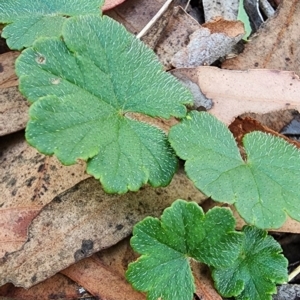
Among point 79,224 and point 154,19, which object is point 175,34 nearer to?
point 154,19

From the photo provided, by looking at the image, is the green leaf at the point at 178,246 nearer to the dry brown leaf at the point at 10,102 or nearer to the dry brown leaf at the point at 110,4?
the dry brown leaf at the point at 10,102

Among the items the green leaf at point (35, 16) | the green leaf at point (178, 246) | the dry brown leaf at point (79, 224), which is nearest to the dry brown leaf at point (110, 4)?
the green leaf at point (35, 16)

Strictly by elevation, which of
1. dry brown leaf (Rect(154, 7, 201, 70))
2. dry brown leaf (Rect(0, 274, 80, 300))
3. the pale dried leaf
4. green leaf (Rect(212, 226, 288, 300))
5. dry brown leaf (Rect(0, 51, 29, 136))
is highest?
the pale dried leaf

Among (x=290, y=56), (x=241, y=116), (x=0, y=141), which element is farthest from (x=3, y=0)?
(x=290, y=56)

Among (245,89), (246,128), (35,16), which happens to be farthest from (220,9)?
(35,16)

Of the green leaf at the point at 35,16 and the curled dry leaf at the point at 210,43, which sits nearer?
the green leaf at the point at 35,16

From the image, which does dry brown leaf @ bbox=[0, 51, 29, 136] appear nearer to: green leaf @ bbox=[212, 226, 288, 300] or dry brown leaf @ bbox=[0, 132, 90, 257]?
dry brown leaf @ bbox=[0, 132, 90, 257]

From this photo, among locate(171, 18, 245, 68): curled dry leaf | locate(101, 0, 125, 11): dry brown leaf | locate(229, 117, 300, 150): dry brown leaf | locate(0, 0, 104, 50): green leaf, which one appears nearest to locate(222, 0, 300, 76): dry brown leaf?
locate(171, 18, 245, 68): curled dry leaf
